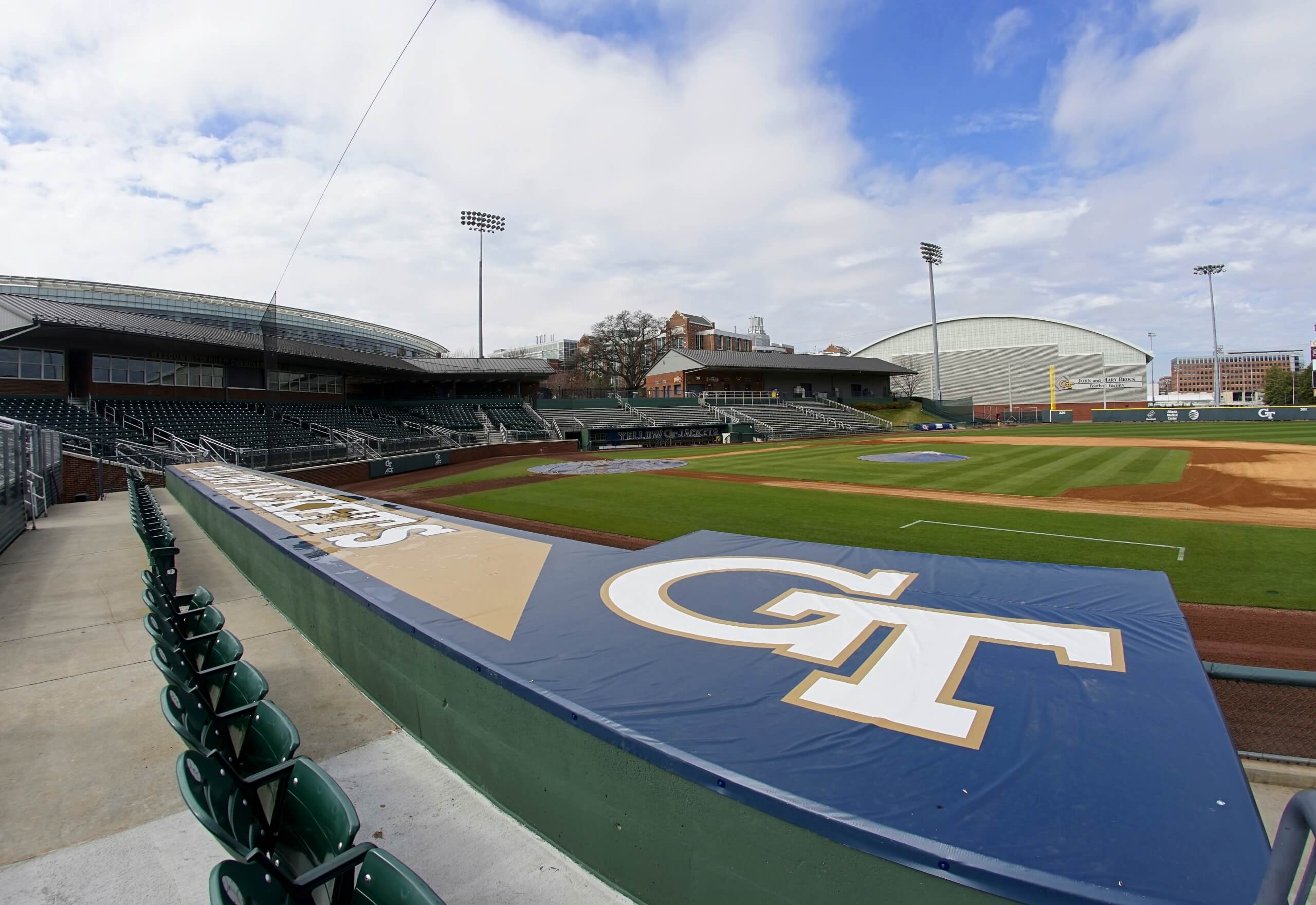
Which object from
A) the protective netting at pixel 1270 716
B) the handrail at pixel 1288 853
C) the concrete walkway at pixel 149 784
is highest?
the handrail at pixel 1288 853

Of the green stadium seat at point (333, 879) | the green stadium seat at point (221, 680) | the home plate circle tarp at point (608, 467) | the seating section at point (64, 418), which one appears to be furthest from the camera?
the home plate circle tarp at point (608, 467)

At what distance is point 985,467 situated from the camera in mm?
23344

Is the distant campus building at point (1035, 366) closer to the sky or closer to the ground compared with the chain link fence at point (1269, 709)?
closer to the sky

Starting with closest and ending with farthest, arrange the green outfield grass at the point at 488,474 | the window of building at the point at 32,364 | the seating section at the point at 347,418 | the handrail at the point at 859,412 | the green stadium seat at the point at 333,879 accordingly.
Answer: the green stadium seat at the point at 333,879 → the green outfield grass at the point at 488,474 → the window of building at the point at 32,364 → the seating section at the point at 347,418 → the handrail at the point at 859,412

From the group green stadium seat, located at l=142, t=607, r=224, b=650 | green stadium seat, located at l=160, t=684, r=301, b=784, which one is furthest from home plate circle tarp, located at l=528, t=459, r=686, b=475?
green stadium seat, located at l=160, t=684, r=301, b=784

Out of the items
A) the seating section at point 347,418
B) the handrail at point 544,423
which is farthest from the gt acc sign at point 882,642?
the handrail at point 544,423

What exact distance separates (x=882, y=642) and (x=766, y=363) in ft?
193

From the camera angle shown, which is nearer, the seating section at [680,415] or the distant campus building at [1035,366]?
the seating section at [680,415]

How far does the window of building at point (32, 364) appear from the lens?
Answer: 2581 centimetres

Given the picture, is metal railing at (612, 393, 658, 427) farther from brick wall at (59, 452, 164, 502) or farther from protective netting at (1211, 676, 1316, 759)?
protective netting at (1211, 676, 1316, 759)

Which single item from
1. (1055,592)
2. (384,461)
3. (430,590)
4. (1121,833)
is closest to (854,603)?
(1055,592)

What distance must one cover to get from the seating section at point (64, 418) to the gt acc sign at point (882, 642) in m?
26.7

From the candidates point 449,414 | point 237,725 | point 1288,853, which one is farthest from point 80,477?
point 1288,853

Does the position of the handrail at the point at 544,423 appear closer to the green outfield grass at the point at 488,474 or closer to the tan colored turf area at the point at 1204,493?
the green outfield grass at the point at 488,474
